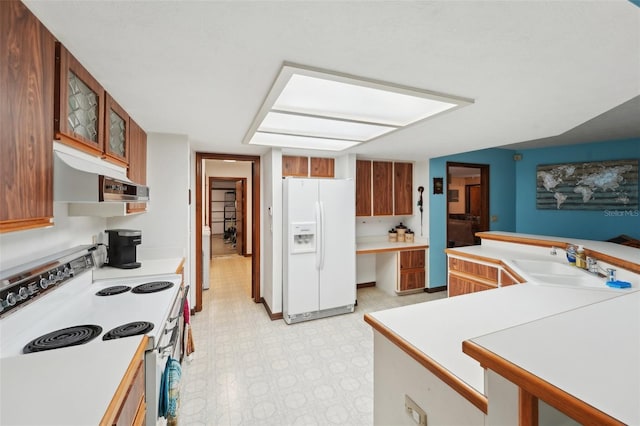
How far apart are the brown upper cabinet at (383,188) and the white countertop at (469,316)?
8.81 ft

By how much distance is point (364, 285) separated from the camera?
4742 millimetres

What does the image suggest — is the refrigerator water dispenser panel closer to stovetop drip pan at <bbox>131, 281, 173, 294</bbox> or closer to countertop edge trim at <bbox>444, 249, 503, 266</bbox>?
stovetop drip pan at <bbox>131, 281, 173, 294</bbox>

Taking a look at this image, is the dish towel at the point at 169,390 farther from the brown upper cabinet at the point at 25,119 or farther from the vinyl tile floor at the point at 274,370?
the brown upper cabinet at the point at 25,119

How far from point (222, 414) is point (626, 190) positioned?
5643 mm

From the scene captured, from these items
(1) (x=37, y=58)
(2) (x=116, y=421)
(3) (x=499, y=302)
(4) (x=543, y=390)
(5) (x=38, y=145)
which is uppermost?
(1) (x=37, y=58)

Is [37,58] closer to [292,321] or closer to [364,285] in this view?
[292,321]

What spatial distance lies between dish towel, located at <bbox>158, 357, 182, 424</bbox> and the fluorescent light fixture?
1.68 meters

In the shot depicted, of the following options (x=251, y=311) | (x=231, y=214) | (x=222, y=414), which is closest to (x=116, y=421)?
(x=222, y=414)

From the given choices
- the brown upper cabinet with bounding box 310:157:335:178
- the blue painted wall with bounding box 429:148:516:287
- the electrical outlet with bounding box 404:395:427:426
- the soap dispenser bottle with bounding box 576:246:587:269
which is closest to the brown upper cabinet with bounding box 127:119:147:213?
the brown upper cabinet with bounding box 310:157:335:178

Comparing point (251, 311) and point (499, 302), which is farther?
point (251, 311)

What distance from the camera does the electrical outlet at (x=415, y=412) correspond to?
41.1 inches

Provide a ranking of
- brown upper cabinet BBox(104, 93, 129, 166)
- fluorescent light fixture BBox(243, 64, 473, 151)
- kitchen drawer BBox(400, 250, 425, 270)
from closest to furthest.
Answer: fluorescent light fixture BBox(243, 64, 473, 151)
brown upper cabinet BBox(104, 93, 129, 166)
kitchen drawer BBox(400, 250, 425, 270)

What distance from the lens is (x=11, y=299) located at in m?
1.21

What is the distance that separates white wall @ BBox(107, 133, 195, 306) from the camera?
286 cm
